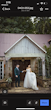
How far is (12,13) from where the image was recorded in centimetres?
214

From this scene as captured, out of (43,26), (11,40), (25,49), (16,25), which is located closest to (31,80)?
(25,49)

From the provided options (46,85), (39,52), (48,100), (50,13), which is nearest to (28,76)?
(46,85)

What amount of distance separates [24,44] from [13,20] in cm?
517

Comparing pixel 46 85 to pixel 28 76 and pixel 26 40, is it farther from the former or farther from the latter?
pixel 26 40

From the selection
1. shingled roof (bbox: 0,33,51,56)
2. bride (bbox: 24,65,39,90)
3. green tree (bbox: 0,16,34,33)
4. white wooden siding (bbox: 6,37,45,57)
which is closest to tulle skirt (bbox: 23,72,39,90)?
bride (bbox: 24,65,39,90)

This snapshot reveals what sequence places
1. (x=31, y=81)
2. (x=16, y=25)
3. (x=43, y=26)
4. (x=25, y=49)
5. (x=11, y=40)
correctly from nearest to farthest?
(x=31, y=81) < (x=25, y=49) < (x=11, y=40) < (x=43, y=26) < (x=16, y=25)

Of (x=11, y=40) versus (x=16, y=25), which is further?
(x=16, y=25)

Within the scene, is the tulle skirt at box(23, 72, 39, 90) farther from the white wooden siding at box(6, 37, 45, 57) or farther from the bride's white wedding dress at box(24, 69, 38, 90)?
the white wooden siding at box(6, 37, 45, 57)

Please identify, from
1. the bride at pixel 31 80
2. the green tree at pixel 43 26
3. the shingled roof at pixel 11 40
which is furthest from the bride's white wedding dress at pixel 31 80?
the green tree at pixel 43 26

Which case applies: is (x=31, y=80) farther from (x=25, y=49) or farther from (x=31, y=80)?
(x=25, y=49)

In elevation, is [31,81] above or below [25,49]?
below

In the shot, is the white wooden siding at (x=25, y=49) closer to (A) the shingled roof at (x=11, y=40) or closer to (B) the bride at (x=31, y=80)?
(B) the bride at (x=31, y=80)

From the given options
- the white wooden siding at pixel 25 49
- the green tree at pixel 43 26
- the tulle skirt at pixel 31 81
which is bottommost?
the tulle skirt at pixel 31 81

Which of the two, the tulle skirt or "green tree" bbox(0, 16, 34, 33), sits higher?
"green tree" bbox(0, 16, 34, 33)
